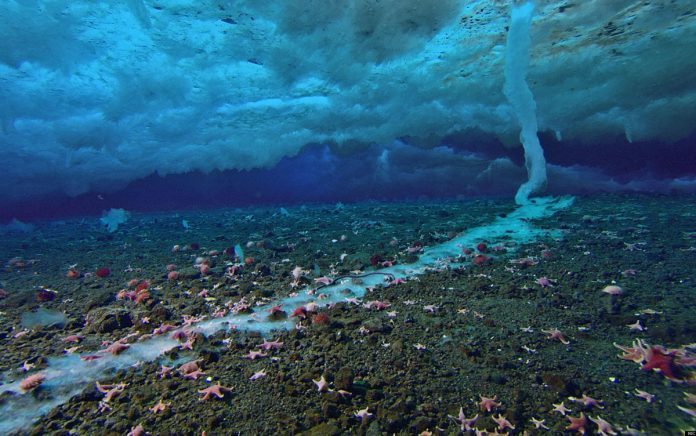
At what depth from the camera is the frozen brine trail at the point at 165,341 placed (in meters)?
3.99

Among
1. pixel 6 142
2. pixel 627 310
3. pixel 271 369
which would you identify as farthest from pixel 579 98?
pixel 6 142

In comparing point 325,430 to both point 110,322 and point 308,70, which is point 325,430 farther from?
point 308,70

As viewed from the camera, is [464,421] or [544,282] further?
[544,282]

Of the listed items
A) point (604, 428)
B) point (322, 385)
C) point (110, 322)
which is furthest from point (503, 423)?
point (110, 322)

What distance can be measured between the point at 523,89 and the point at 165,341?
2068 cm

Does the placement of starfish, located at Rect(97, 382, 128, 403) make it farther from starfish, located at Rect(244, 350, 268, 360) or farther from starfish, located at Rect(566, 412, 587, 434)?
starfish, located at Rect(566, 412, 587, 434)

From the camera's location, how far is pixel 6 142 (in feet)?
90.4

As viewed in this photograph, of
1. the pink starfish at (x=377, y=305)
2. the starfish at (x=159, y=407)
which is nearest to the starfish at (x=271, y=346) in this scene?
the starfish at (x=159, y=407)

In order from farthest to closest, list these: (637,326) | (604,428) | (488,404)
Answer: (637,326) < (488,404) < (604,428)

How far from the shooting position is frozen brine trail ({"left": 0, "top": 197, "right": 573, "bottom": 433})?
399 cm

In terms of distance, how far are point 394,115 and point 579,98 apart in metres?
14.3

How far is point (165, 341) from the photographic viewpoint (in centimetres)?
539

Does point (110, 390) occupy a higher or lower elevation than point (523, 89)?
lower

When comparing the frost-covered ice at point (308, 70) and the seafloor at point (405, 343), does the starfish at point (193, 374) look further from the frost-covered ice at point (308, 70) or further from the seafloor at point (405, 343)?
the frost-covered ice at point (308, 70)
